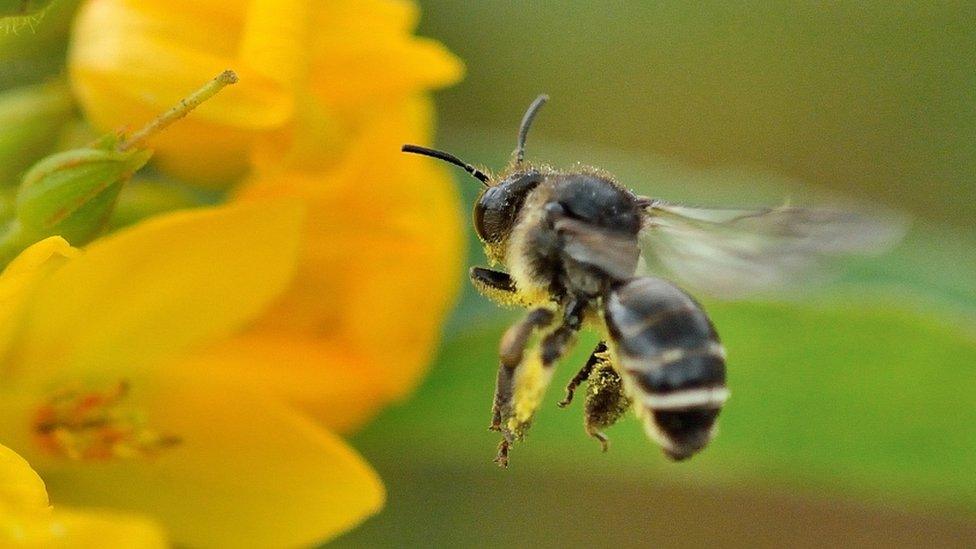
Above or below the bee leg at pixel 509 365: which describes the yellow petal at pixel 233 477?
below

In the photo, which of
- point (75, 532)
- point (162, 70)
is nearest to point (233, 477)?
point (75, 532)

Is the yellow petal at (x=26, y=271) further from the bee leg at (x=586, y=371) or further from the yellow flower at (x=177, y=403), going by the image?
the bee leg at (x=586, y=371)

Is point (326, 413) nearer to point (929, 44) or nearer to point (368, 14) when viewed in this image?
point (368, 14)

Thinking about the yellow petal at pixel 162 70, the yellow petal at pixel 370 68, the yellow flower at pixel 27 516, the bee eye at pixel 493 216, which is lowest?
the yellow flower at pixel 27 516

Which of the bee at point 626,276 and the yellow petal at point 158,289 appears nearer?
the bee at point 626,276

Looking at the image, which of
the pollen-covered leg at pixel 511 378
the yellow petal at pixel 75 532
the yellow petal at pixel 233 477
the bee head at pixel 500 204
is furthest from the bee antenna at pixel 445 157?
the yellow petal at pixel 75 532

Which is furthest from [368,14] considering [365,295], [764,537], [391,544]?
[764,537]
